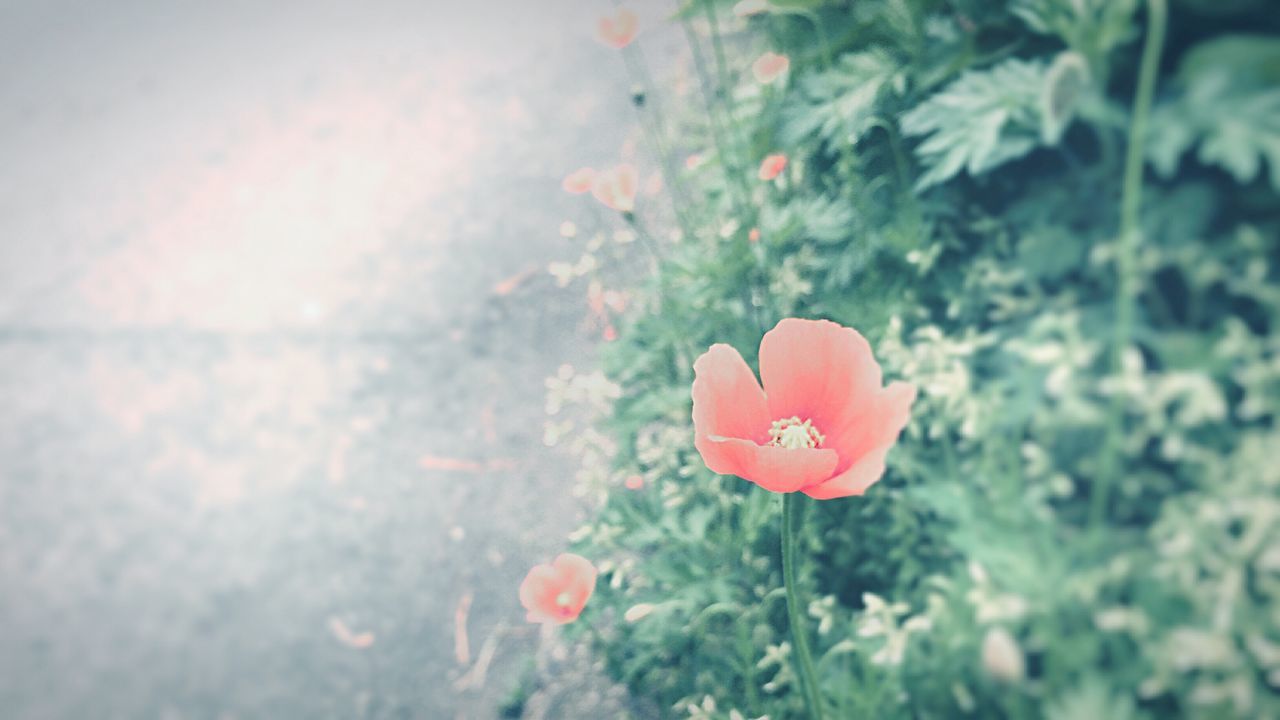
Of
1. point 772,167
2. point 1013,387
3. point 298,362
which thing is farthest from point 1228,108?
point 298,362

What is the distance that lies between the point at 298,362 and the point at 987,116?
7.86 feet

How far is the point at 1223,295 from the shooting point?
1.27 metres

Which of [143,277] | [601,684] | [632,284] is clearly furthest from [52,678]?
[632,284]

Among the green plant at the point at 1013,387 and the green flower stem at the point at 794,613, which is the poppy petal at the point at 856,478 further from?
the green plant at the point at 1013,387

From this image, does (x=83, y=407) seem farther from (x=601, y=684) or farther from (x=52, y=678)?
(x=601, y=684)

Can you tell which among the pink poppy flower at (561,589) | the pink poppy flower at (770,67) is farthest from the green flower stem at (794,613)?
the pink poppy flower at (770,67)

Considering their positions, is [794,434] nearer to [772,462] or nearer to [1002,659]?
[772,462]

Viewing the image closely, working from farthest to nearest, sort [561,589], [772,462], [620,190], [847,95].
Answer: [620,190]
[847,95]
[561,589]
[772,462]

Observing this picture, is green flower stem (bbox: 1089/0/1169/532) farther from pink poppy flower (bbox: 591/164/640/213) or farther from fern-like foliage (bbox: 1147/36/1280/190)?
pink poppy flower (bbox: 591/164/640/213)

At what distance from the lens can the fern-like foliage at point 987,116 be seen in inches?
48.9

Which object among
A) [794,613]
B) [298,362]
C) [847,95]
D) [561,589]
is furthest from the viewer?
[298,362]

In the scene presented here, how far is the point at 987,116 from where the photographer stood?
4.11 feet

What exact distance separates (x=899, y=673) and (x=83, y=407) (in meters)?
3.06

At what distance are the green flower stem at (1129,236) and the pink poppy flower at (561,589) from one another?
810mm
